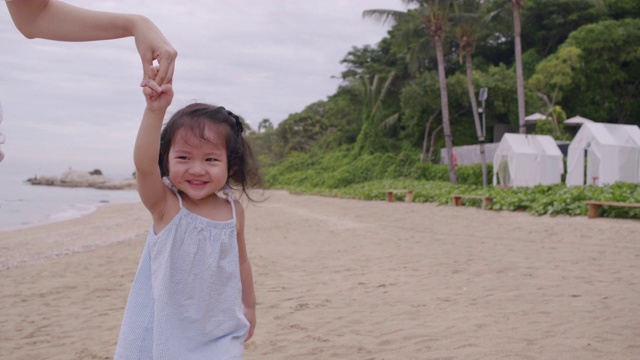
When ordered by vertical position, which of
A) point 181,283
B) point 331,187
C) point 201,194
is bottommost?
point 331,187

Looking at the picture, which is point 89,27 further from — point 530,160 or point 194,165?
point 530,160

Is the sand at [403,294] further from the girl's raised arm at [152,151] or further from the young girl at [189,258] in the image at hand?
the girl's raised arm at [152,151]

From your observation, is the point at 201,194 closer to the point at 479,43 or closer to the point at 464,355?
the point at 464,355

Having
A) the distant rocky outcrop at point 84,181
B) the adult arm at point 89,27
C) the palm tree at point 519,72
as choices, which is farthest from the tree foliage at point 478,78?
the distant rocky outcrop at point 84,181

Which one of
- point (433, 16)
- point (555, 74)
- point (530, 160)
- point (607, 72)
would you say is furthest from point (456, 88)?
point (530, 160)

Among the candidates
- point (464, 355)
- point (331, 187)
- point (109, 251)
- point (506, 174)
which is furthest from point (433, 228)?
point (331, 187)

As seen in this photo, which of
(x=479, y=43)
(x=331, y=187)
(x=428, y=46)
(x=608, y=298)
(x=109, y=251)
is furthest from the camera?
(x=479, y=43)

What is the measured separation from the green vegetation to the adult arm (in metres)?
15.8

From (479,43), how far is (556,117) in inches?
486

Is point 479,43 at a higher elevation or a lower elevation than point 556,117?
higher

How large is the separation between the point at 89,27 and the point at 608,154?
1571 centimetres

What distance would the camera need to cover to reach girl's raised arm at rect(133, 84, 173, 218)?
1447 millimetres

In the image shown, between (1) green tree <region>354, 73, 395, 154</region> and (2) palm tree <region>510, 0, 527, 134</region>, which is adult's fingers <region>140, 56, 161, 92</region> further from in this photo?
(1) green tree <region>354, 73, 395, 154</region>

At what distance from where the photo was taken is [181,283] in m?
1.75
